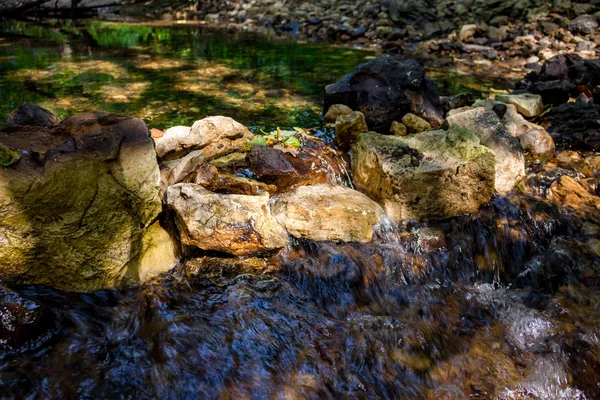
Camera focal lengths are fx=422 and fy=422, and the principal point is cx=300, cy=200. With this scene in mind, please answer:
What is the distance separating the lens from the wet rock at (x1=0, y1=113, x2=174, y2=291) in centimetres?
264

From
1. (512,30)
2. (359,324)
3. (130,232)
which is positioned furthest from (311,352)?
(512,30)

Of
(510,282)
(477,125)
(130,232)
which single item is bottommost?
(510,282)

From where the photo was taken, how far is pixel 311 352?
8.79 ft

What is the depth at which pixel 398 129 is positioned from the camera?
500 centimetres

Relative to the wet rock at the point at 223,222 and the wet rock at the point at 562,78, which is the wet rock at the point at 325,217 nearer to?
the wet rock at the point at 223,222

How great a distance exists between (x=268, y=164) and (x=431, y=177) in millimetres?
1519

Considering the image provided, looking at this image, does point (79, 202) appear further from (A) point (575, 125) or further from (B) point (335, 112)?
(A) point (575, 125)

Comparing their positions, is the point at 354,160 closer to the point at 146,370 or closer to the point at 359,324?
the point at 359,324

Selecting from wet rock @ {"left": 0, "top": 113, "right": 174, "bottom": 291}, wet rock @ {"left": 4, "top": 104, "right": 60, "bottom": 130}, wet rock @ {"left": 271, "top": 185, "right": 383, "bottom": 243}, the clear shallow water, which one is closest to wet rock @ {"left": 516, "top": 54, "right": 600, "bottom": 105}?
the clear shallow water

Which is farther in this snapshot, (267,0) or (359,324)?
(267,0)

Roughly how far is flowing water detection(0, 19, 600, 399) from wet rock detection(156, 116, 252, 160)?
139 cm

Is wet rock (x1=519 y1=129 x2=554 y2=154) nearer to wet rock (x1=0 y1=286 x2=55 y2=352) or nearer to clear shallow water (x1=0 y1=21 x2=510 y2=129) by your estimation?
clear shallow water (x1=0 y1=21 x2=510 y2=129)

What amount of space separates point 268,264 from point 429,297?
4.19 feet

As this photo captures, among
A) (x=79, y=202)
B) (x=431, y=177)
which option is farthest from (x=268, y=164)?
(x=79, y=202)
